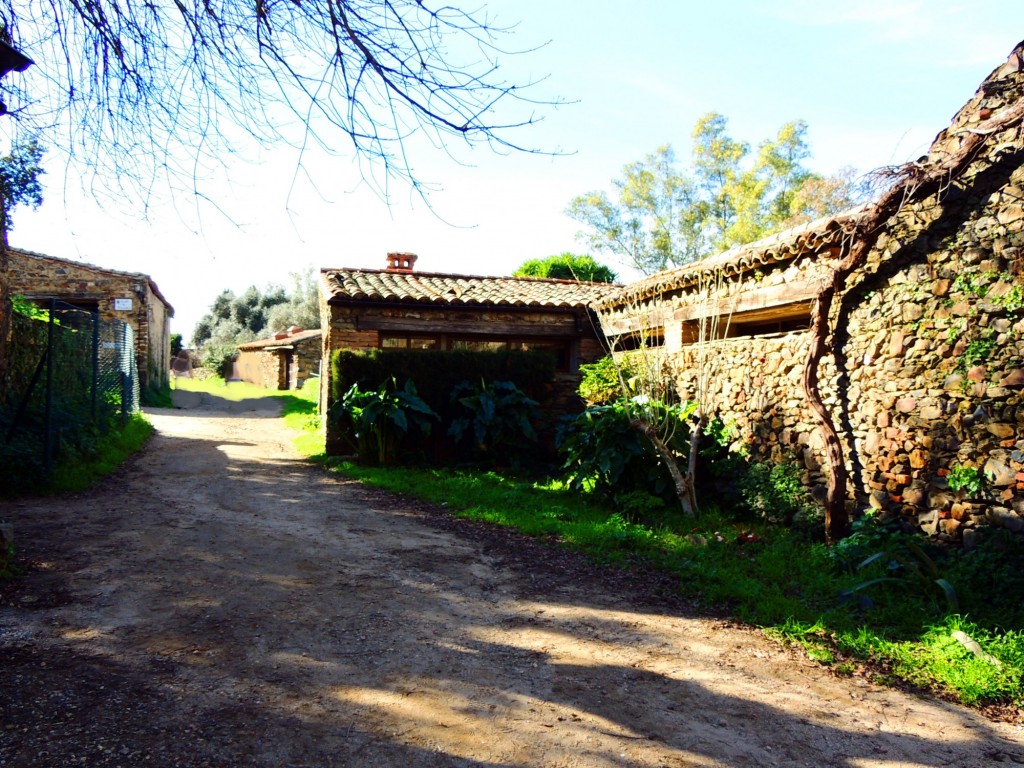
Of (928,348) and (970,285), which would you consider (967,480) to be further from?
(970,285)

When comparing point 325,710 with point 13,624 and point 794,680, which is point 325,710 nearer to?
point 13,624

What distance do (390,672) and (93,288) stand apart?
18.0m

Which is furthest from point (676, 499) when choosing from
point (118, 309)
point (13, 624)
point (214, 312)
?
point (214, 312)

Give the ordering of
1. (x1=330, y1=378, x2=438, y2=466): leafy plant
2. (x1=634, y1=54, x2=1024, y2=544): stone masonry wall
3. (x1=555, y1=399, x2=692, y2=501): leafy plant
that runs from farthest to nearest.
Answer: (x1=330, y1=378, x2=438, y2=466): leafy plant
(x1=555, y1=399, x2=692, y2=501): leafy plant
(x1=634, y1=54, x2=1024, y2=544): stone masonry wall

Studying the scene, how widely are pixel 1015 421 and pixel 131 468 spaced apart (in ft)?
33.0

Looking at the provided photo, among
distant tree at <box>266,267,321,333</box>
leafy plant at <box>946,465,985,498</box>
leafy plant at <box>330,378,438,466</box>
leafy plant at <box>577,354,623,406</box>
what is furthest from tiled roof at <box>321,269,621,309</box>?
distant tree at <box>266,267,321,333</box>

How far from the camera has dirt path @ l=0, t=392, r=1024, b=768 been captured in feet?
9.99

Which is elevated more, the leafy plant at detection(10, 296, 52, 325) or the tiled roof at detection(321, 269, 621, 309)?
the tiled roof at detection(321, 269, 621, 309)

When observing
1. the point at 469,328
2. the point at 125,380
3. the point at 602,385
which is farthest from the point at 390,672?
the point at 125,380

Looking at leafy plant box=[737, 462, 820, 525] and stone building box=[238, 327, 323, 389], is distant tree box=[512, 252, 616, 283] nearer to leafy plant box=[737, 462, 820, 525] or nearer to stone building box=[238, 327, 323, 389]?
stone building box=[238, 327, 323, 389]

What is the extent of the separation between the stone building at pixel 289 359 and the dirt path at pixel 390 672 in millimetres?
21736

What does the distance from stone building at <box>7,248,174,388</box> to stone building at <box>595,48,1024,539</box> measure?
15.8m

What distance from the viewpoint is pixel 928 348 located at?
6.16 metres

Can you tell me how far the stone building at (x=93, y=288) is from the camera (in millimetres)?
17656
